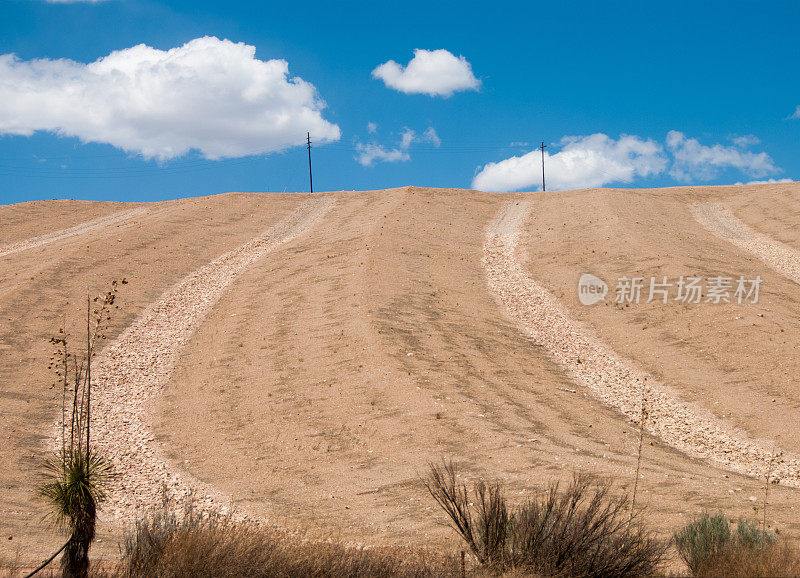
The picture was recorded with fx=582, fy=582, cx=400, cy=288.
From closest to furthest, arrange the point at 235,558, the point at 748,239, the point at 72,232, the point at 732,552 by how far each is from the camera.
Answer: the point at 235,558, the point at 732,552, the point at 748,239, the point at 72,232

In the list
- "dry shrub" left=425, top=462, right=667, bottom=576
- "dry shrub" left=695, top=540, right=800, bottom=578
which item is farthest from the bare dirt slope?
"dry shrub" left=695, top=540, right=800, bottom=578

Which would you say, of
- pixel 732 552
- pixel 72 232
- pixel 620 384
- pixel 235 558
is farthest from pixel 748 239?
pixel 72 232

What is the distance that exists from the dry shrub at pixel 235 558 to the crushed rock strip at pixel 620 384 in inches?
360

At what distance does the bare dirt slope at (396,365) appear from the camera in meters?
12.5

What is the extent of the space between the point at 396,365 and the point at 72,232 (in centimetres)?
3306

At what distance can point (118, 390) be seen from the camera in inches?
764

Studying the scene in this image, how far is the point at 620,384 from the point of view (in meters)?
20.4

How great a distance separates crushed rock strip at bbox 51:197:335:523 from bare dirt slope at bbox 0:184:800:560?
0.45 meters

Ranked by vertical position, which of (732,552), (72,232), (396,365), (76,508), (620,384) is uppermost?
Result: (72,232)

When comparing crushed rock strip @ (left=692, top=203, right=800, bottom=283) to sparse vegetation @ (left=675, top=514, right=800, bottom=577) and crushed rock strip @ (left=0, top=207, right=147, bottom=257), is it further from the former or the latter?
crushed rock strip @ (left=0, top=207, right=147, bottom=257)

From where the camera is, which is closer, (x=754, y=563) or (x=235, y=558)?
(x=754, y=563)

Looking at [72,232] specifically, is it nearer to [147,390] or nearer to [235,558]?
[147,390]

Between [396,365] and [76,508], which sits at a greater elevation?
[396,365]

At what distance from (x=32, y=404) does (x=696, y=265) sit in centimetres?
2860
